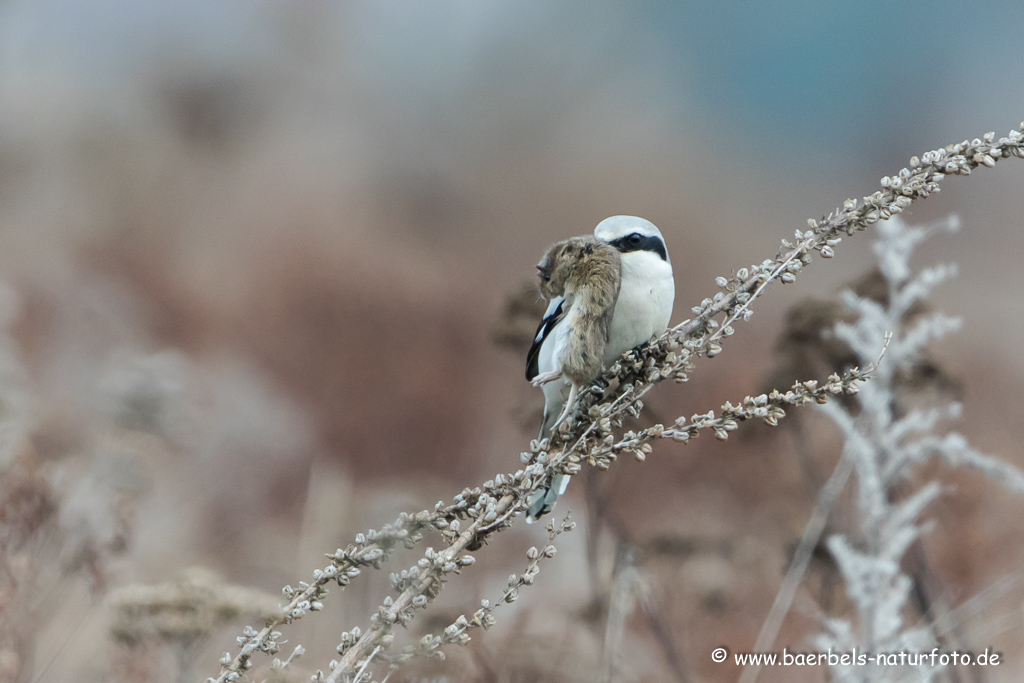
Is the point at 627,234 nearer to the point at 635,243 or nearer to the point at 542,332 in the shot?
the point at 635,243

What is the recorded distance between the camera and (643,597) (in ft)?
9.18

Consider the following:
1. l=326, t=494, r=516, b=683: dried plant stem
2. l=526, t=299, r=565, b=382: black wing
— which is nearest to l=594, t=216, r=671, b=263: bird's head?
l=526, t=299, r=565, b=382: black wing

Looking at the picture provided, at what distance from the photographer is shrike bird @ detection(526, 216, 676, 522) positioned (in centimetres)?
221

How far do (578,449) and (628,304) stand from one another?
0.94m

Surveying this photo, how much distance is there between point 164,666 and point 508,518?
2.25 m

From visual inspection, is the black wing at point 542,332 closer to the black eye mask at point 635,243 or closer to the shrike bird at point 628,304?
the shrike bird at point 628,304

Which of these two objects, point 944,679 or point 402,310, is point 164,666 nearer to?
point 944,679

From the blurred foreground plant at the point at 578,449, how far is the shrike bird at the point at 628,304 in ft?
1.50

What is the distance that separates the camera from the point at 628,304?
222 cm

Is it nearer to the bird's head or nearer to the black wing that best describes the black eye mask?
the bird's head

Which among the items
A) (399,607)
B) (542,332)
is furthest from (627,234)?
(399,607)

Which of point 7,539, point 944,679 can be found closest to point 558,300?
point 7,539

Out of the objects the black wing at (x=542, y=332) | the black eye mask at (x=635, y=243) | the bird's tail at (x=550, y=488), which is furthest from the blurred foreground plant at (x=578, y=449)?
the black eye mask at (x=635, y=243)

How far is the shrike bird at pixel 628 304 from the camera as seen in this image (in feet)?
7.26
